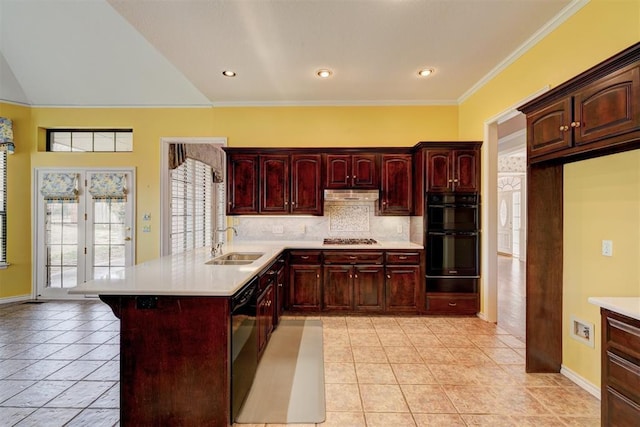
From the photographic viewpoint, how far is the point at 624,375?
153cm

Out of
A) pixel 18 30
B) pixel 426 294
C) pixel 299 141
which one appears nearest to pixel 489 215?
pixel 426 294

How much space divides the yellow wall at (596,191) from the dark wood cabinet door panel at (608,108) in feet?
1.30

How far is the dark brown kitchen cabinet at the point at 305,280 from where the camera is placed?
12.6ft

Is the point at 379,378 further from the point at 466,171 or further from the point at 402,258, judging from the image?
the point at 466,171

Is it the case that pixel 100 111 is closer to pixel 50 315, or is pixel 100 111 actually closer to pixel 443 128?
pixel 50 315

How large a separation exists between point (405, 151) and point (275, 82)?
2033mm

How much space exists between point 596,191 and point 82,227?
640 cm

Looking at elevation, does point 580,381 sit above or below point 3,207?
below

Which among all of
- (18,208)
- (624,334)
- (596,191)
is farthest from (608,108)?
(18,208)

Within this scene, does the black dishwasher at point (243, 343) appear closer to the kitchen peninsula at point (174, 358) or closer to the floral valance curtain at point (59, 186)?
the kitchen peninsula at point (174, 358)

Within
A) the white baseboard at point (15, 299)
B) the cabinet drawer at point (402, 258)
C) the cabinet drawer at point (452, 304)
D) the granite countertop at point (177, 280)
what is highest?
the granite countertop at point (177, 280)

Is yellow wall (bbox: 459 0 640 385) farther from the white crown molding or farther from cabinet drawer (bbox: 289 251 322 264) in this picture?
cabinet drawer (bbox: 289 251 322 264)

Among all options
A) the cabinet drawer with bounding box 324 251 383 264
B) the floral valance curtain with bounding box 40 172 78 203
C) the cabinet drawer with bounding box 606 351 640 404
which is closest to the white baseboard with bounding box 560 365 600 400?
the cabinet drawer with bounding box 606 351 640 404

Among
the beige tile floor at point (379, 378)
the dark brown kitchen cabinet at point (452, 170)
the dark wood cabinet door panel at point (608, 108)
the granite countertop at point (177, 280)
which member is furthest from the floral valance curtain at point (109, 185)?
the dark wood cabinet door panel at point (608, 108)
